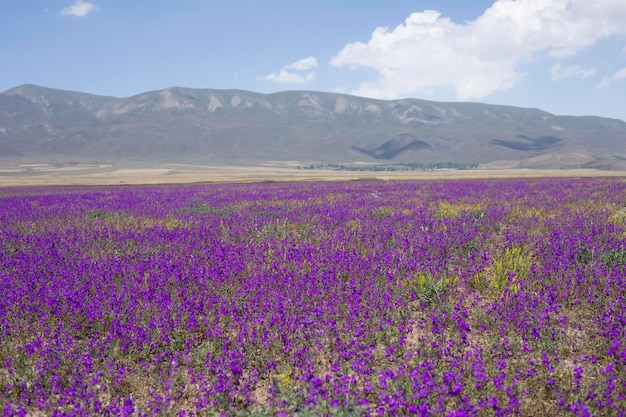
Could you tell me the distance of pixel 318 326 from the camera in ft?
17.3

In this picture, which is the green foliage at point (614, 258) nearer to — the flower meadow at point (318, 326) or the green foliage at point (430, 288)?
the flower meadow at point (318, 326)

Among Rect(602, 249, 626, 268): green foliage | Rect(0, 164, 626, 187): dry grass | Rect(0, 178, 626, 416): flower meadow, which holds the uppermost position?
Rect(0, 164, 626, 187): dry grass

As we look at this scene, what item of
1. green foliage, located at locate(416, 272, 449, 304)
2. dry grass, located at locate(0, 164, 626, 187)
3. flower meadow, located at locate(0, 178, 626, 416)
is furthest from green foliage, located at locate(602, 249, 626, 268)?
dry grass, located at locate(0, 164, 626, 187)

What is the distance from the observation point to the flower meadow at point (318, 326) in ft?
12.7

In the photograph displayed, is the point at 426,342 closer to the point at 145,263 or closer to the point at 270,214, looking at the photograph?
the point at 145,263

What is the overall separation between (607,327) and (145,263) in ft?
22.6

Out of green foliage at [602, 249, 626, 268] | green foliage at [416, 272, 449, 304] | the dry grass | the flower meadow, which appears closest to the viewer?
the flower meadow

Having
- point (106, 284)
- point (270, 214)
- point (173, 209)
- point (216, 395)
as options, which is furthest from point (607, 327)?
point (173, 209)

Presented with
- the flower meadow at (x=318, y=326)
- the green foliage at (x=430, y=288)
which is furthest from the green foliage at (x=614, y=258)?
the green foliage at (x=430, y=288)

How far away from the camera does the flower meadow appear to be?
3.86 m

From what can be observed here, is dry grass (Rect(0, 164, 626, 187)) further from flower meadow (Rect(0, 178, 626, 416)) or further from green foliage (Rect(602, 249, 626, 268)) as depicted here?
green foliage (Rect(602, 249, 626, 268))

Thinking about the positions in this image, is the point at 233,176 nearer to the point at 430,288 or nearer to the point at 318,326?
the point at 430,288

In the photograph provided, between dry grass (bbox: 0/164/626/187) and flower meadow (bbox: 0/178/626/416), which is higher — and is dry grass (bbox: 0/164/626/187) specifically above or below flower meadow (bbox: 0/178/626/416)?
above

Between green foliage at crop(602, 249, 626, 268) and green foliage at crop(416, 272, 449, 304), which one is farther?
green foliage at crop(602, 249, 626, 268)
